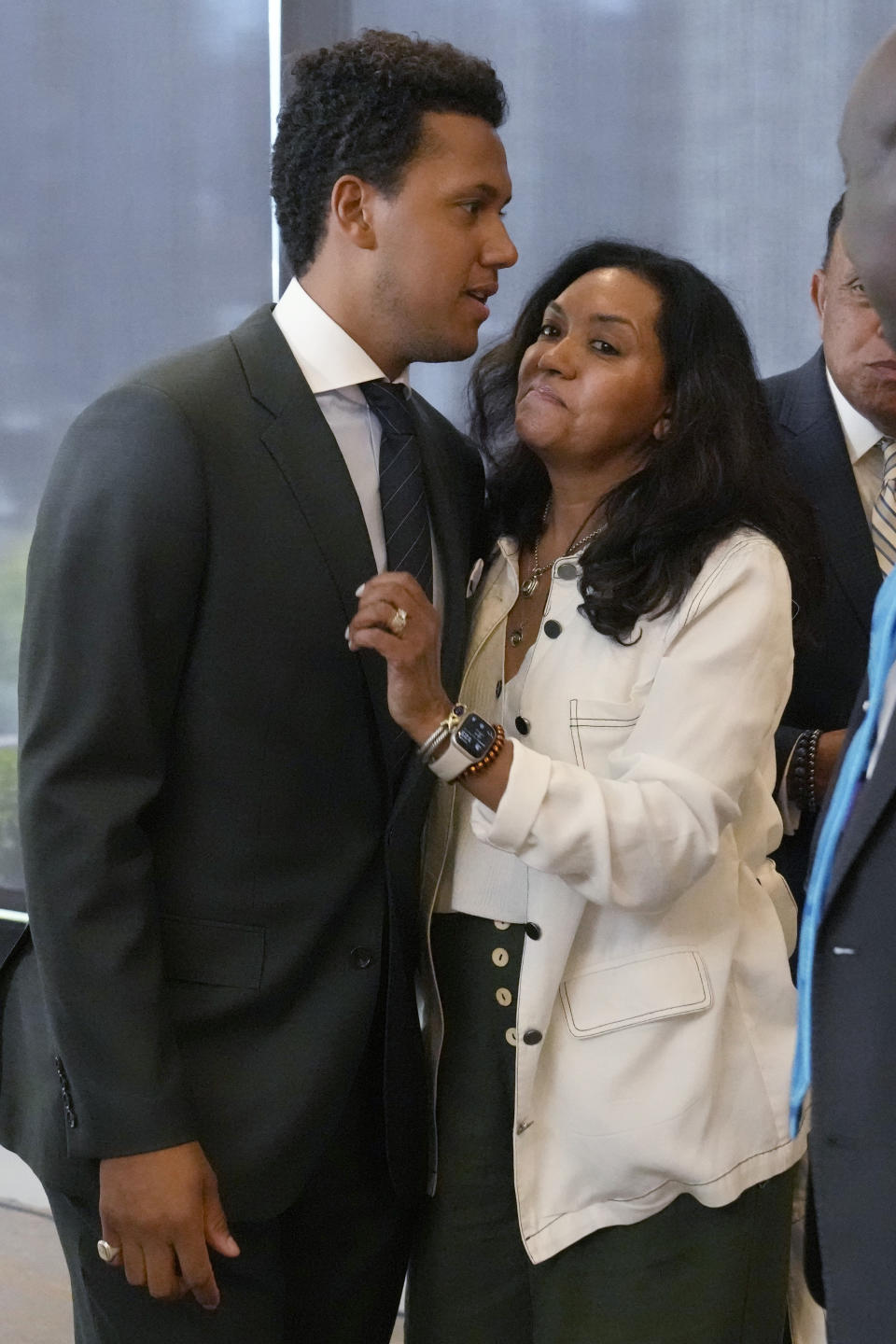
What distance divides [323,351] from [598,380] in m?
0.33

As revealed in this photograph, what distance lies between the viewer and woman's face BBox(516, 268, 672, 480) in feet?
5.63

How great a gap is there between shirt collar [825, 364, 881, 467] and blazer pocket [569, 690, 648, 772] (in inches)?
24.1

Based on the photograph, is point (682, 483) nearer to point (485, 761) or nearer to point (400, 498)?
point (400, 498)

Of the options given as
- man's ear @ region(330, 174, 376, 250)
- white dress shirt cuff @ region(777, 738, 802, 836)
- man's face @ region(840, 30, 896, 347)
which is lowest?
white dress shirt cuff @ region(777, 738, 802, 836)

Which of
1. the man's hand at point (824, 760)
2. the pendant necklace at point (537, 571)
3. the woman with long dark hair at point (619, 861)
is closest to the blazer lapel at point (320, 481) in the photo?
the woman with long dark hair at point (619, 861)

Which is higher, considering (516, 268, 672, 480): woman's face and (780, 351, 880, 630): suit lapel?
(516, 268, 672, 480): woman's face

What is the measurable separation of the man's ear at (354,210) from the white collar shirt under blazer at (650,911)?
48cm

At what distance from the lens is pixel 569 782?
1.47 metres

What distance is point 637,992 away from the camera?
1.56 meters

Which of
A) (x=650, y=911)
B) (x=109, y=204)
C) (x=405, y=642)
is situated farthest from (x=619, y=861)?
(x=109, y=204)

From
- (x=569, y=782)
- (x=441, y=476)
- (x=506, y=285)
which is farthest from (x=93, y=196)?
(x=569, y=782)

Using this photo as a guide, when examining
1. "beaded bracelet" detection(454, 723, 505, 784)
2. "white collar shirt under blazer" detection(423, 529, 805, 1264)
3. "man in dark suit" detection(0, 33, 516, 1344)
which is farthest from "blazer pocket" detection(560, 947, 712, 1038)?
"beaded bracelet" detection(454, 723, 505, 784)

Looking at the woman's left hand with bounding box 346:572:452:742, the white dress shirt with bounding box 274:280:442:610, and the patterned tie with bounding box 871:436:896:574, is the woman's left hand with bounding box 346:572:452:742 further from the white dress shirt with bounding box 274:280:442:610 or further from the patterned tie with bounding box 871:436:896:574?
the patterned tie with bounding box 871:436:896:574

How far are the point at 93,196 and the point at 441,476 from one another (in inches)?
68.5
